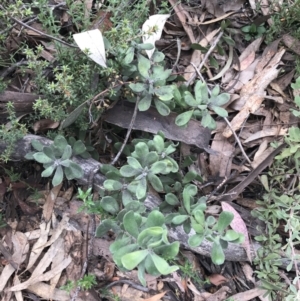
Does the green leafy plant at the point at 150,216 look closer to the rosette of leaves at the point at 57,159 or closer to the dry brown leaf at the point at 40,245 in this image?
the rosette of leaves at the point at 57,159

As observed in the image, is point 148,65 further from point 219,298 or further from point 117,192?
point 219,298

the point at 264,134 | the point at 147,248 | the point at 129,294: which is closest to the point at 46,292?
the point at 129,294

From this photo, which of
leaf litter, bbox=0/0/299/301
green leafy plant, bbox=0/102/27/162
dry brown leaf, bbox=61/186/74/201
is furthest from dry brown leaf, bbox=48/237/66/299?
green leafy plant, bbox=0/102/27/162

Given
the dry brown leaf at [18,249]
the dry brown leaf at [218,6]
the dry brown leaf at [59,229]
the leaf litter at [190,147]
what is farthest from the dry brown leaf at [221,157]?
the dry brown leaf at [18,249]

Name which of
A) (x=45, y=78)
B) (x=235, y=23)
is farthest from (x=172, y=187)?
(x=235, y=23)

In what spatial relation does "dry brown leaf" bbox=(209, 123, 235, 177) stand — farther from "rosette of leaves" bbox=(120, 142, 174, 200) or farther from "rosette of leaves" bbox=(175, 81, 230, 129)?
"rosette of leaves" bbox=(120, 142, 174, 200)
